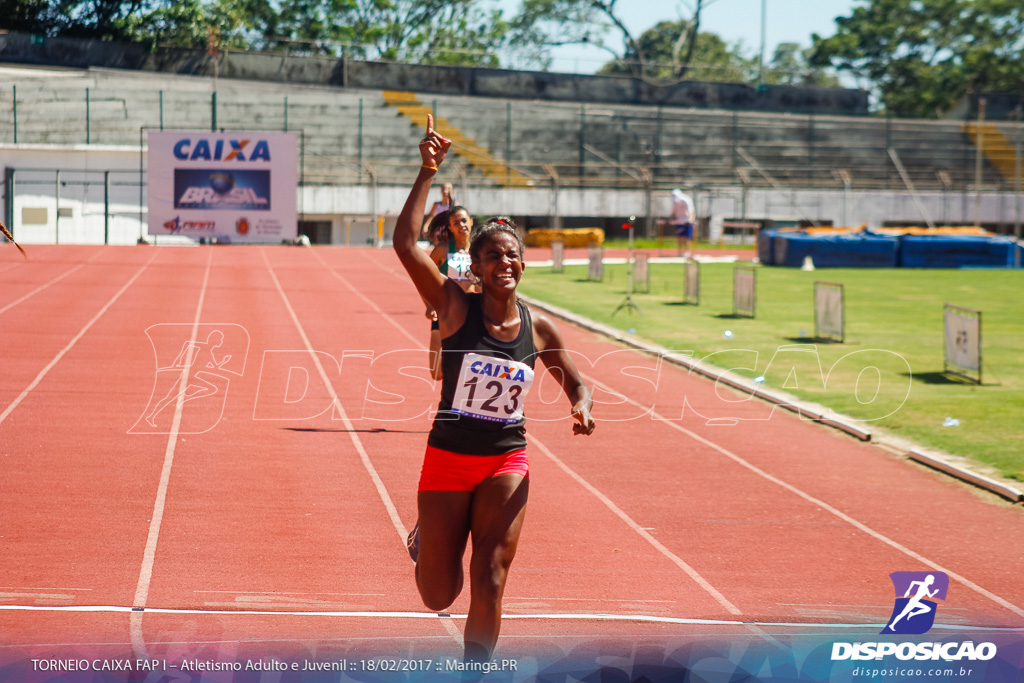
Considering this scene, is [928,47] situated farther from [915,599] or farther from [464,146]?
[915,599]

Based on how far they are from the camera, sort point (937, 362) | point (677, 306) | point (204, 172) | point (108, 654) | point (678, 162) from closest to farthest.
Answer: point (108, 654) < point (937, 362) < point (677, 306) < point (204, 172) < point (678, 162)

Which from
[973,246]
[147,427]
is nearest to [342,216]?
[973,246]

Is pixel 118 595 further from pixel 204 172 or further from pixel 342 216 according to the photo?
pixel 342 216

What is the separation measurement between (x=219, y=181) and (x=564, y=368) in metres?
32.0

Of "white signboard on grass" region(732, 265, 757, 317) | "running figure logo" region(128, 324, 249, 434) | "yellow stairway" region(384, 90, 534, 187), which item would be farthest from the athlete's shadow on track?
"yellow stairway" region(384, 90, 534, 187)

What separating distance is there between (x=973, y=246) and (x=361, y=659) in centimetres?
3539

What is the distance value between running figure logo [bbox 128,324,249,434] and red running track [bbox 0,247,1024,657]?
0.06 m

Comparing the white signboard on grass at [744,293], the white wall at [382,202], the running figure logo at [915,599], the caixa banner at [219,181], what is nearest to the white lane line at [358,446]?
the running figure logo at [915,599]

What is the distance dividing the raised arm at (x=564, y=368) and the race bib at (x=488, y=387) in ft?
0.92

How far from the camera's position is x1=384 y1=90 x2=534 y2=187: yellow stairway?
46281mm

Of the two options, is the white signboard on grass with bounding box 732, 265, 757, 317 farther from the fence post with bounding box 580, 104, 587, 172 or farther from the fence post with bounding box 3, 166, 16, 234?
the fence post with bounding box 580, 104, 587, 172

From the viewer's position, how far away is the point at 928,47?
75750mm

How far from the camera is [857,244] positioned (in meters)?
35.7

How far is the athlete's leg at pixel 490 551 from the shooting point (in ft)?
14.0
